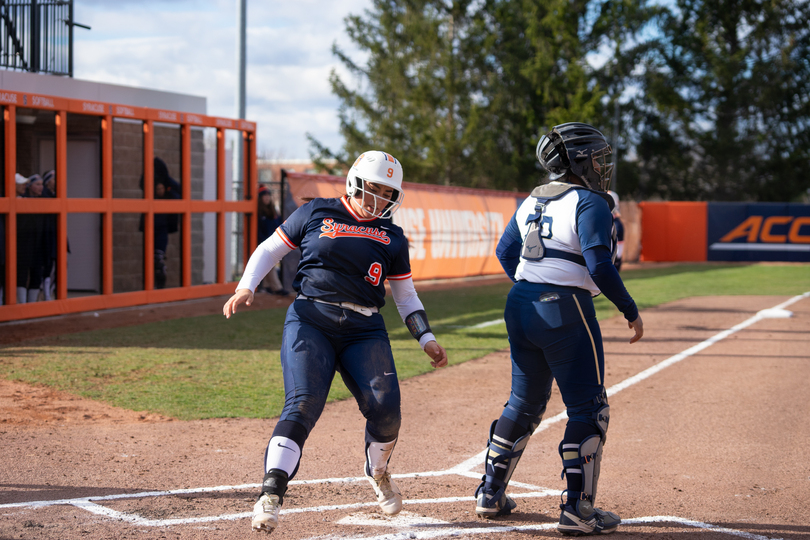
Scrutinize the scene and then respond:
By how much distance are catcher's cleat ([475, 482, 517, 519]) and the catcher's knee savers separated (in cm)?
39

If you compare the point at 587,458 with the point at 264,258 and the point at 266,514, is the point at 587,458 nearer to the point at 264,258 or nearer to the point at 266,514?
the point at 266,514

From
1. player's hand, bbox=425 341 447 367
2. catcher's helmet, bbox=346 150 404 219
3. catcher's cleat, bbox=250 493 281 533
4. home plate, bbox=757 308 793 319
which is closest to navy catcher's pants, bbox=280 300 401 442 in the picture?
player's hand, bbox=425 341 447 367

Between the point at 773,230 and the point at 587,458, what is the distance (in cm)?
2884

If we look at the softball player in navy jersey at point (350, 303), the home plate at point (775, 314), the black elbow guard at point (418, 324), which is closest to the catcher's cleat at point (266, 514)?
the softball player in navy jersey at point (350, 303)

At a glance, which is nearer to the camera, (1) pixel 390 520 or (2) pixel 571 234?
(2) pixel 571 234

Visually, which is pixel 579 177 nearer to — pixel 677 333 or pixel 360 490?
pixel 360 490

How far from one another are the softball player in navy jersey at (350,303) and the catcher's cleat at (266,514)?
32 centimetres

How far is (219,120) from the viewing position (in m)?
14.5

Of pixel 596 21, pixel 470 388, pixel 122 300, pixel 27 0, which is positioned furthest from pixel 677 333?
pixel 596 21

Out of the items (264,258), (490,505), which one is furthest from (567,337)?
(264,258)

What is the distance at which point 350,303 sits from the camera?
12.9ft

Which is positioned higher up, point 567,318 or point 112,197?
point 112,197

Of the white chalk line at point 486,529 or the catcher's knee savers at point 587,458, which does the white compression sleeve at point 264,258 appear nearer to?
the white chalk line at point 486,529

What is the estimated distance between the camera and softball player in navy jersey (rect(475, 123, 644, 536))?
389 centimetres
